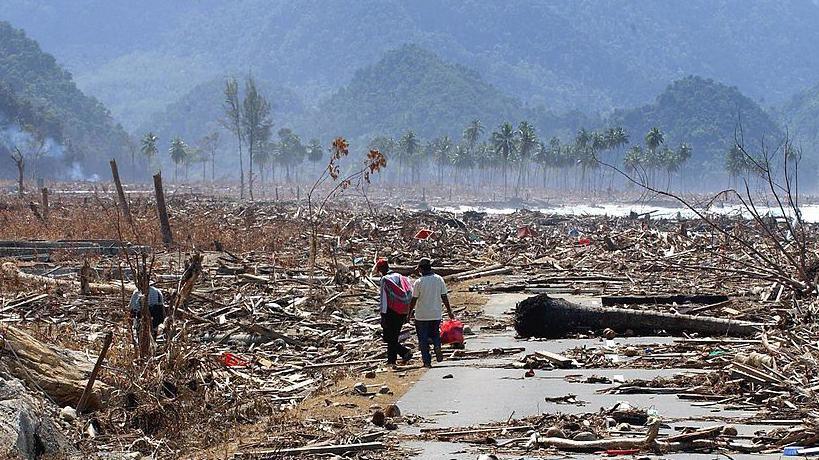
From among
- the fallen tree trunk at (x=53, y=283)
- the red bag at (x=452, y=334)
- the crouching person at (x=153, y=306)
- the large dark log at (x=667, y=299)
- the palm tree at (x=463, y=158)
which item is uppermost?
the palm tree at (x=463, y=158)

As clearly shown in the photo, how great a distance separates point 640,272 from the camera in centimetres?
2628

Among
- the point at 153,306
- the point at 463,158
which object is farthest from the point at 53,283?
the point at 463,158

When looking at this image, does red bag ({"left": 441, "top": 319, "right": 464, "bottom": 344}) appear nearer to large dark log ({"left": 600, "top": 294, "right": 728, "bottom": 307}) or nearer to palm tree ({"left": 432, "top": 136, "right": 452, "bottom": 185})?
large dark log ({"left": 600, "top": 294, "right": 728, "bottom": 307})

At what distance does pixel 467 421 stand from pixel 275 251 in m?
20.7

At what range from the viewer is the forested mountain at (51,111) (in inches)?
5305

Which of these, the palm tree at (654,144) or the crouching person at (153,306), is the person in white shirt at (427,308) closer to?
the crouching person at (153,306)

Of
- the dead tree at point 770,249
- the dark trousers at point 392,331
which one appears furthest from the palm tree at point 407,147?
the dark trousers at point 392,331

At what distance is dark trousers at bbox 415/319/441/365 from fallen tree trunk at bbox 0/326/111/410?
15.4ft

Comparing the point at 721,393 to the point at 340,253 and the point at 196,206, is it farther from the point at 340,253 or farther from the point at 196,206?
the point at 196,206

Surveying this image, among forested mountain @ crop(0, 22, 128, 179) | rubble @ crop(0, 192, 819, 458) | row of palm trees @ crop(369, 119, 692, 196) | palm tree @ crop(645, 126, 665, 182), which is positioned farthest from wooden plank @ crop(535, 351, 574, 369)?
palm tree @ crop(645, 126, 665, 182)

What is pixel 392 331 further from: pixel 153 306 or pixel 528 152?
pixel 528 152

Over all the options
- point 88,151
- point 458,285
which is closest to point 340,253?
point 458,285

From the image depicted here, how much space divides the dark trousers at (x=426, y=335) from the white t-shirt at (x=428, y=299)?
0.10 meters

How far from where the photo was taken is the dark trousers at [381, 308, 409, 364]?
47.3 ft
